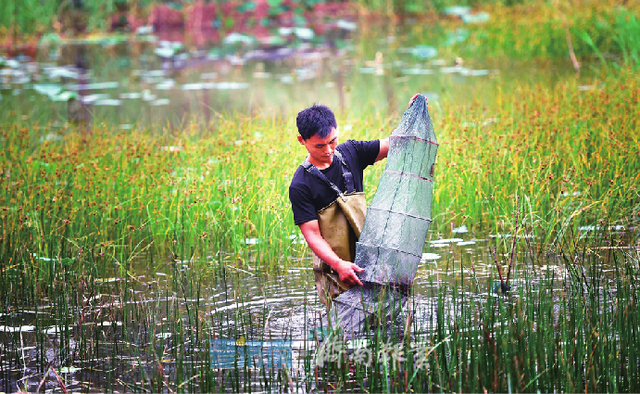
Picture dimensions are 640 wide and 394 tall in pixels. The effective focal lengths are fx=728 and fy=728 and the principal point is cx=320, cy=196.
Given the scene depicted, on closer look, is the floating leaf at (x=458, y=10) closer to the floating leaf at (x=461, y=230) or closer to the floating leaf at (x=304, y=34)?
the floating leaf at (x=304, y=34)

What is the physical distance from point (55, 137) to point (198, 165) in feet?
10.0

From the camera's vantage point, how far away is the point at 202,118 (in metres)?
8.59

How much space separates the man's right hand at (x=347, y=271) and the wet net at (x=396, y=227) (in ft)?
0.21

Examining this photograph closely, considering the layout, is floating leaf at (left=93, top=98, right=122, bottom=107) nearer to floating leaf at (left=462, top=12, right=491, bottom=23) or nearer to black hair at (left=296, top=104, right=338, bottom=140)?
floating leaf at (left=462, top=12, right=491, bottom=23)

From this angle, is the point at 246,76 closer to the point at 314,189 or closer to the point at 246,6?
the point at 246,6

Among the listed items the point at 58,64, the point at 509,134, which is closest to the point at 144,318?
the point at 509,134

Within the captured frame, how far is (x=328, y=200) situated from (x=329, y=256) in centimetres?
32

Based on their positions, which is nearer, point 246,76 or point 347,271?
point 347,271

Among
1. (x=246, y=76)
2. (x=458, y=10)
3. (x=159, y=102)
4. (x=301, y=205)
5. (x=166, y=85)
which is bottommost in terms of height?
(x=301, y=205)

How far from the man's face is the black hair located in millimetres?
26

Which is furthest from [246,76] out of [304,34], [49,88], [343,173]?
[343,173]

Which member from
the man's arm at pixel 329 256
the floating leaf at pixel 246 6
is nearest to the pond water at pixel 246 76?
the floating leaf at pixel 246 6

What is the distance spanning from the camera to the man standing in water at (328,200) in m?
3.68

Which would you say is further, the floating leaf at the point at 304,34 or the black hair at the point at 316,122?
the floating leaf at the point at 304,34
